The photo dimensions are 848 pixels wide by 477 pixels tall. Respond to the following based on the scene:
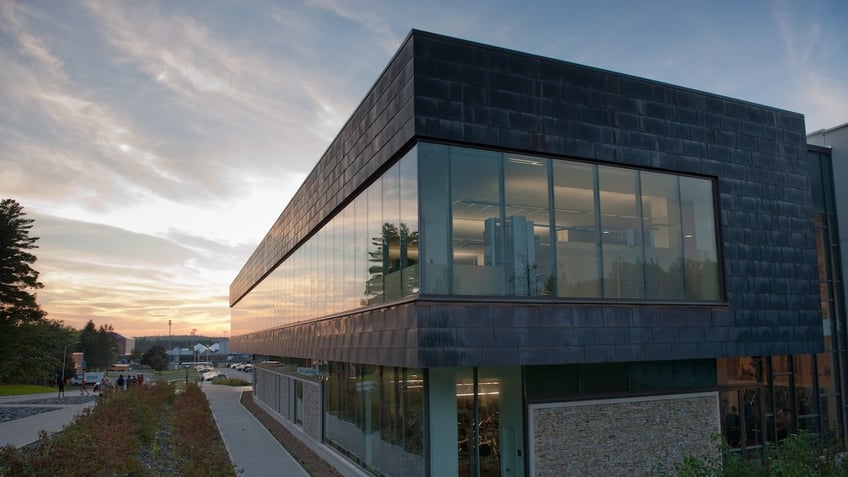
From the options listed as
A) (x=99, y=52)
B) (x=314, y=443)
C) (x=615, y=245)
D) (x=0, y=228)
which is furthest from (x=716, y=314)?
(x=0, y=228)

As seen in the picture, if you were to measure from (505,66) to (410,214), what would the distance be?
358cm

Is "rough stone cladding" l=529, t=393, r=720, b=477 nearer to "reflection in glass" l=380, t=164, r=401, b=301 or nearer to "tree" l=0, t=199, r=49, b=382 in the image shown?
"reflection in glass" l=380, t=164, r=401, b=301

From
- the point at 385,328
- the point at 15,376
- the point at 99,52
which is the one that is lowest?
the point at 15,376

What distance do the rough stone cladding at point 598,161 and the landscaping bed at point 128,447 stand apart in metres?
4.96

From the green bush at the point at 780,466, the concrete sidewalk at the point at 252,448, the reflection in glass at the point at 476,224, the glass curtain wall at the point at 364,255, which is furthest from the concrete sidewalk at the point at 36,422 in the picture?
the green bush at the point at 780,466

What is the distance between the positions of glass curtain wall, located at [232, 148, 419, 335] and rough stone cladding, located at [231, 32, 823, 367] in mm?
506

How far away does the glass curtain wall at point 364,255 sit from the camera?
1248 cm

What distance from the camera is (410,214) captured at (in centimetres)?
1235

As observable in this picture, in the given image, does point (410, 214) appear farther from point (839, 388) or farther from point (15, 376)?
point (15, 376)

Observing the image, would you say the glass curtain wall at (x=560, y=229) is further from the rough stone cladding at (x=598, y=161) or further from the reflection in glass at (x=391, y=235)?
the reflection in glass at (x=391, y=235)

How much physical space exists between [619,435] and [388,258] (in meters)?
6.29

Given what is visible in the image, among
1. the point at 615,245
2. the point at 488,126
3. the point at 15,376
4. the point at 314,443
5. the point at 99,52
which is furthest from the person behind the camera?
the point at 15,376

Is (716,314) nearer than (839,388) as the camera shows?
Yes

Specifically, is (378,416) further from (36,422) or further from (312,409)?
(36,422)
